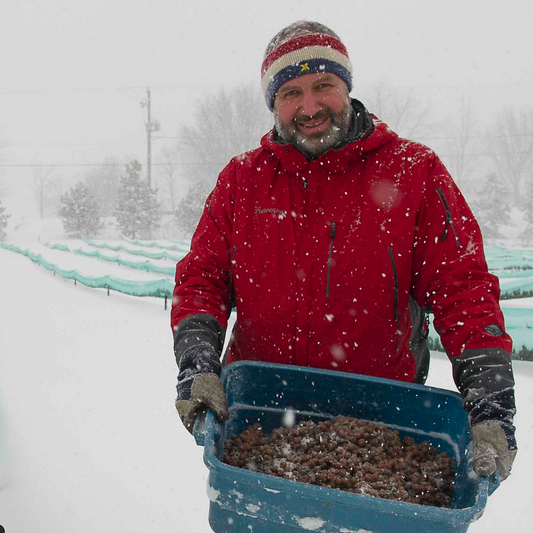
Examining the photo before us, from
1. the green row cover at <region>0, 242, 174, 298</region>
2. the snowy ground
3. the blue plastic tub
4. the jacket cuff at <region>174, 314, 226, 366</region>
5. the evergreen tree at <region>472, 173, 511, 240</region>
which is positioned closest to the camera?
the blue plastic tub

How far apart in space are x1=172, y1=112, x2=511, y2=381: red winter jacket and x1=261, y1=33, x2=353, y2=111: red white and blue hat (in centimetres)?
26

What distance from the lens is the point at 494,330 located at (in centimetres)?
143

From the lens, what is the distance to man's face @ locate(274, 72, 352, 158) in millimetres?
1776

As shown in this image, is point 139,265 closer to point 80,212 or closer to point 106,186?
point 80,212

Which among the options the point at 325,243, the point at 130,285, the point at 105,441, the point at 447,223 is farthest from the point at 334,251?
the point at 130,285

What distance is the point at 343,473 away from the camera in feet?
4.47

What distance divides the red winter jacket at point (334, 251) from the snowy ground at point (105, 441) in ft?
6.16

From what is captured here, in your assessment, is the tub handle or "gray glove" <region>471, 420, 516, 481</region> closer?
"gray glove" <region>471, 420, 516, 481</region>

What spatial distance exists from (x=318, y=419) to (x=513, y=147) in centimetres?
4945

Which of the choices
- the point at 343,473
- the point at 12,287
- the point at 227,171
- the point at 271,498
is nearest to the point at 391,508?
the point at 271,498

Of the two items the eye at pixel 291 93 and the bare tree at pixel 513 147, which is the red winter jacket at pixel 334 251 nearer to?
the eye at pixel 291 93

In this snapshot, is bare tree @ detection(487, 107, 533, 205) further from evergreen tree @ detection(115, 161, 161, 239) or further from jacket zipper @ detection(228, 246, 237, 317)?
jacket zipper @ detection(228, 246, 237, 317)

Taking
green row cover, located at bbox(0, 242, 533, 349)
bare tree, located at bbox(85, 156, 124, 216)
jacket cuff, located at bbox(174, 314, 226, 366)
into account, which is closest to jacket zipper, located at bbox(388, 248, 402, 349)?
jacket cuff, located at bbox(174, 314, 226, 366)

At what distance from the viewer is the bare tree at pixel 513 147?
141 feet
